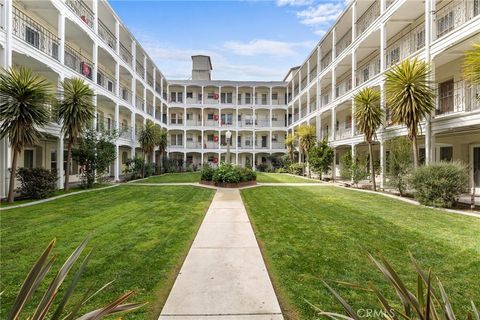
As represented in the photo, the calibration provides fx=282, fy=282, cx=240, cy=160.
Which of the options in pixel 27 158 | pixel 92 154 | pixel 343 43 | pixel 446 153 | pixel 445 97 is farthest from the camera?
pixel 343 43

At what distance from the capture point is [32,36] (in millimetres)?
15258

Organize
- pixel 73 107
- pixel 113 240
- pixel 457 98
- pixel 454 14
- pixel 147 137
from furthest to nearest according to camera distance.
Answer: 1. pixel 147 137
2. pixel 73 107
3. pixel 454 14
4. pixel 457 98
5. pixel 113 240

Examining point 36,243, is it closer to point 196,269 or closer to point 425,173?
point 196,269

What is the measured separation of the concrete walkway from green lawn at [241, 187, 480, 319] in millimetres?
247

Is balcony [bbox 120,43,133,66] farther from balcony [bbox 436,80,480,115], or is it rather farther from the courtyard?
balcony [bbox 436,80,480,115]

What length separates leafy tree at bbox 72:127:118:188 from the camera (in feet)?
55.4

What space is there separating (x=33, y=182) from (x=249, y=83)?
3485cm

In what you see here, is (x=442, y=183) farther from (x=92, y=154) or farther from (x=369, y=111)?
(x=92, y=154)

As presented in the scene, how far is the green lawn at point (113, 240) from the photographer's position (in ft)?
13.6

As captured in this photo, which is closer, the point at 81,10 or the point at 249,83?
the point at 81,10

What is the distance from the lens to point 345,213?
382 inches

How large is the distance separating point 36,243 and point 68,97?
35.3ft

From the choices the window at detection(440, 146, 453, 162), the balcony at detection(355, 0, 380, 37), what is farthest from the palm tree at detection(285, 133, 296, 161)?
the window at detection(440, 146, 453, 162)

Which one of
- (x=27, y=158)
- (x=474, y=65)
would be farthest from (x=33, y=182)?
(x=474, y=65)
